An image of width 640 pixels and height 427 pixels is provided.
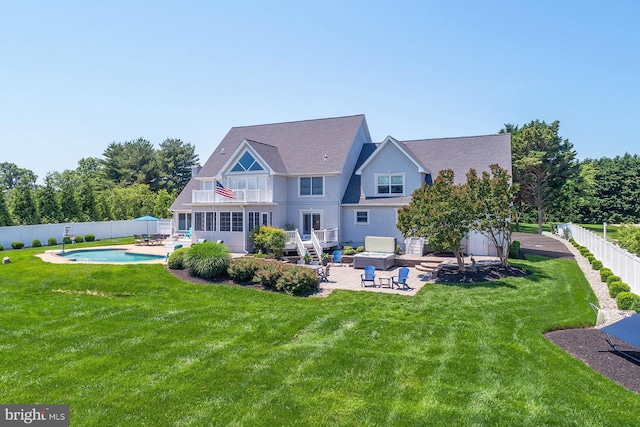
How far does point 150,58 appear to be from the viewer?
1825 centimetres

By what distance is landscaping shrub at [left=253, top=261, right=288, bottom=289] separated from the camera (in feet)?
51.8

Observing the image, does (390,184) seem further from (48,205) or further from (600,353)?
(48,205)

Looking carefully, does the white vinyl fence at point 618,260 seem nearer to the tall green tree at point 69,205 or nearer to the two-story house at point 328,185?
the two-story house at point 328,185

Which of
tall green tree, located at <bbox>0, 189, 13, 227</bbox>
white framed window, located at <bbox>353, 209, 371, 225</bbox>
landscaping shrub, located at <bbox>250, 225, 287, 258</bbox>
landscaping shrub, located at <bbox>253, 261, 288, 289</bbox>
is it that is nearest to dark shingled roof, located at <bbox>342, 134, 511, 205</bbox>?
white framed window, located at <bbox>353, 209, 371, 225</bbox>

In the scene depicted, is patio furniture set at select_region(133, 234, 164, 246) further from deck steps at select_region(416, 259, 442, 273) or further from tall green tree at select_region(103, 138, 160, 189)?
tall green tree at select_region(103, 138, 160, 189)

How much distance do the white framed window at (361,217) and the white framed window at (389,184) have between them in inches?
63.8

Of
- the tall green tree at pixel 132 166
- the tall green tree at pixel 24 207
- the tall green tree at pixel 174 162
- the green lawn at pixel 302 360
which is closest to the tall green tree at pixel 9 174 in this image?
the tall green tree at pixel 132 166

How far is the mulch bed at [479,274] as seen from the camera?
1734 cm

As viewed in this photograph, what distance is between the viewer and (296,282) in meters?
15.2

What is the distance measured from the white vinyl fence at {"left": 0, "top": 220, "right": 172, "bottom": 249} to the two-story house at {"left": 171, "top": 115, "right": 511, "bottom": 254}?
35.2 ft

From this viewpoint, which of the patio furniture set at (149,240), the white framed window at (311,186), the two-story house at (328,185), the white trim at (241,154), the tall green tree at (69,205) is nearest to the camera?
the two-story house at (328,185)

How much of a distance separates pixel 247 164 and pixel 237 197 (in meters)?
2.85

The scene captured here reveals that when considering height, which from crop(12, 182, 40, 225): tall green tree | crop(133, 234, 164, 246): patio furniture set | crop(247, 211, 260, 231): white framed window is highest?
crop(12, 182, 40, 225): tall green tree

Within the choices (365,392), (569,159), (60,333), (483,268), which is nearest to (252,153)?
(483,268)
